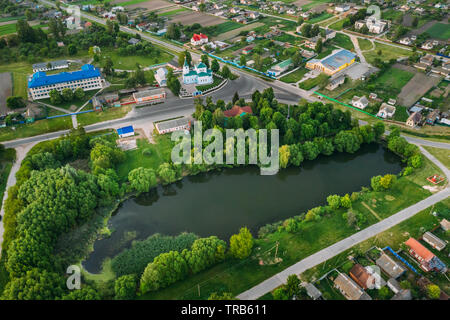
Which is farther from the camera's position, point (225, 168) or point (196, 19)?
point (196, 19)

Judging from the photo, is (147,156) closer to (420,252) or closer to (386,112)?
(420,252)

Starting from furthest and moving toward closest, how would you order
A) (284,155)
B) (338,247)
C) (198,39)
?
1. (198,39)
2. (284,155)
3. (338,247)

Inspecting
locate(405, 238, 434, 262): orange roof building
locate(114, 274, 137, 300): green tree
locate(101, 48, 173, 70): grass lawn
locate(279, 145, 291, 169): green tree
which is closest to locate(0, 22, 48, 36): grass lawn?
locate(101, 48, 173, 70): grass lawn

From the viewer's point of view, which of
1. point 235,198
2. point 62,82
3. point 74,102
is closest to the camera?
point 235,198

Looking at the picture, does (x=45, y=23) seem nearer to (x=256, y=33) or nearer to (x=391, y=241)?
(x=256, y=33)

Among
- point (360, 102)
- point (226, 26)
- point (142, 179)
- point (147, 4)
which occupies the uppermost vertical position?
point (147, 4)

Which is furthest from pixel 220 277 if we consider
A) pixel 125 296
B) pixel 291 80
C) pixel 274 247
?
pixel 291 80

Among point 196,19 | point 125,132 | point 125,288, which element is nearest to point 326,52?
point 196,19

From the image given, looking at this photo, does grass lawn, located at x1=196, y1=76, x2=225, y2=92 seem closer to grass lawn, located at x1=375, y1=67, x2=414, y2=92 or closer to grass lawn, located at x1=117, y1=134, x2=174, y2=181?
grass lawn, located at x1=117, y1=134, x2=174, y2=181
